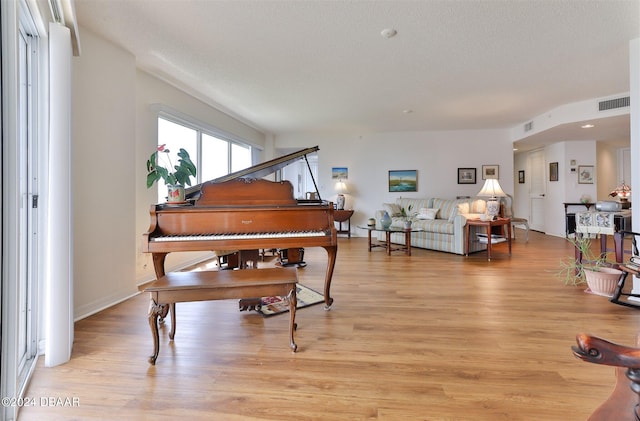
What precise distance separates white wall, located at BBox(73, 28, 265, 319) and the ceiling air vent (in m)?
6.63

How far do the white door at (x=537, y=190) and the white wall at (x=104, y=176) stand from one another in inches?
353

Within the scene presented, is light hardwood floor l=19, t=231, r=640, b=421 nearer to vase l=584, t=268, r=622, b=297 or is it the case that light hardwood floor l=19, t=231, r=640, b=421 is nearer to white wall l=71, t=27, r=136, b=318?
vase l=584, t=268, r=622, b=297

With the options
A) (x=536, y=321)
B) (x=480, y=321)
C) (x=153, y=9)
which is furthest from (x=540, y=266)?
(x=153, y=9)

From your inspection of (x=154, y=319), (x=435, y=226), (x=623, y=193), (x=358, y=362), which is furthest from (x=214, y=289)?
(x=623, y=193)

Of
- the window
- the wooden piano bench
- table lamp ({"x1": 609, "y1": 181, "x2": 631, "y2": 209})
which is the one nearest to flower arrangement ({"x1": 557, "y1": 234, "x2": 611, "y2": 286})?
the wooden piano bench

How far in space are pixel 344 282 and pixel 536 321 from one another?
5.94ft

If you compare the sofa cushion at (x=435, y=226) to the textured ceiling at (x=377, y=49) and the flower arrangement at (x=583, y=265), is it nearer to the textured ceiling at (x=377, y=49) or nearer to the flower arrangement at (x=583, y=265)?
the flower arrangement at (x=583, y=265)

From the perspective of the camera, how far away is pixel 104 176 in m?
2.74

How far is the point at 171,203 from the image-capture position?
244 cm

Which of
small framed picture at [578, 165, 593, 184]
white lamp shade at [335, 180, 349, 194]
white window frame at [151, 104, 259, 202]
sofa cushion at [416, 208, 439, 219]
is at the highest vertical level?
white window frame at [151, 104, 259, 202]

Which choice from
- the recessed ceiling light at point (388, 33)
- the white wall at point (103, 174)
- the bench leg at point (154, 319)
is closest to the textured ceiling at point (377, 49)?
the recessed ceiling light at point (388, 33)

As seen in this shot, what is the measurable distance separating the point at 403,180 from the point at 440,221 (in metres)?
2.12

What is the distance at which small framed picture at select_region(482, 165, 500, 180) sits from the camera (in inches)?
278

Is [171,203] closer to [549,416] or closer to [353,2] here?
[353,2]
